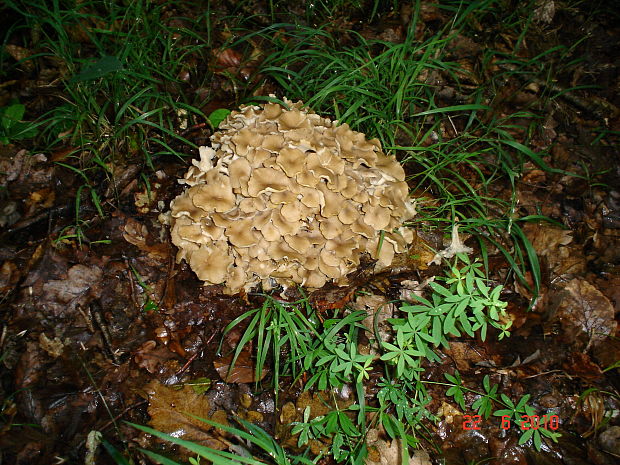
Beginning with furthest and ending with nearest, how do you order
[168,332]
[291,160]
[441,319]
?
[168,332], [441,319], [291,160]

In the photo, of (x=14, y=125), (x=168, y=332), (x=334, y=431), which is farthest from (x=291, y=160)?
(x=14, y=125)

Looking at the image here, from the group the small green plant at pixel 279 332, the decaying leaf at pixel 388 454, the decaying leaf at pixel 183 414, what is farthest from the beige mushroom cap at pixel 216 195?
the decaying leaf at pixel 388 454

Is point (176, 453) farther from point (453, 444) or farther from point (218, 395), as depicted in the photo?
point (453, 444)

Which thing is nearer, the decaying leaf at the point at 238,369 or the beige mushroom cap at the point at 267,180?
the beige mushroom cap at the point at 267,180

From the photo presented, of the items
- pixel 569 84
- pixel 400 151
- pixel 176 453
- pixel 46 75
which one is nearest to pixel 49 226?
pixel 46 75

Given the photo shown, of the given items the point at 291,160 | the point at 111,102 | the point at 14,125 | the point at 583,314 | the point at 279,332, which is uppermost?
the point at 291,160

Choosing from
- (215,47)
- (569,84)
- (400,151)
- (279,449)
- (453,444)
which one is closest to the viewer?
(279,449)

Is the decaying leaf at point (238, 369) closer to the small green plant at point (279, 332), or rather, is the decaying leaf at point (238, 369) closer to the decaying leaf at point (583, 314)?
the small green plant at point (279, 332)
